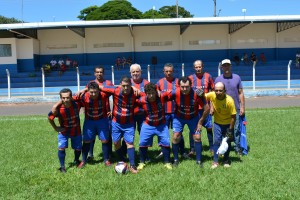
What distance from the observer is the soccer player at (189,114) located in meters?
6.27

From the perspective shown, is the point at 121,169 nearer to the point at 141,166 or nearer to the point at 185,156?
the point at 141,166

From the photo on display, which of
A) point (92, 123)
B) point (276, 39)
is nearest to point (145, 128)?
point (92, 123)

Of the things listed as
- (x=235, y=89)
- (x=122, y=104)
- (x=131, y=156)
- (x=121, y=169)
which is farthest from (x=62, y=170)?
(x=235, y=89)

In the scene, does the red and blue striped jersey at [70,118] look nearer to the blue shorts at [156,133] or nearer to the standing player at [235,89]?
the blue shorts at [156,133]

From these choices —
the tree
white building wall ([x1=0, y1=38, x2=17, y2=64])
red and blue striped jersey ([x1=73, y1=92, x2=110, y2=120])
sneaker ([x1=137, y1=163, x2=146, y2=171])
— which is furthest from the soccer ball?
the tree

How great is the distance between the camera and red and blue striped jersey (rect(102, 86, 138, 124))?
245 inches

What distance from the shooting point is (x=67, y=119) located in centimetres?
624

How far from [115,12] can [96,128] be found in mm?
49375

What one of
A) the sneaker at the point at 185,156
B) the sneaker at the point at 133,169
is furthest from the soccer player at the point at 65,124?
the sneaker at the point at 185,156

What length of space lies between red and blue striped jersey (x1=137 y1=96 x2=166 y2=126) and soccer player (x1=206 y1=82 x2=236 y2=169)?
0.85 meters

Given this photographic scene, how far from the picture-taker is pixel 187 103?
249 inches

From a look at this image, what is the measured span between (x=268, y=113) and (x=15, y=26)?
18953mm

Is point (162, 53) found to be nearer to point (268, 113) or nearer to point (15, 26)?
point (15, 26)

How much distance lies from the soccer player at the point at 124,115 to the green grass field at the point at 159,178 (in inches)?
20.5
